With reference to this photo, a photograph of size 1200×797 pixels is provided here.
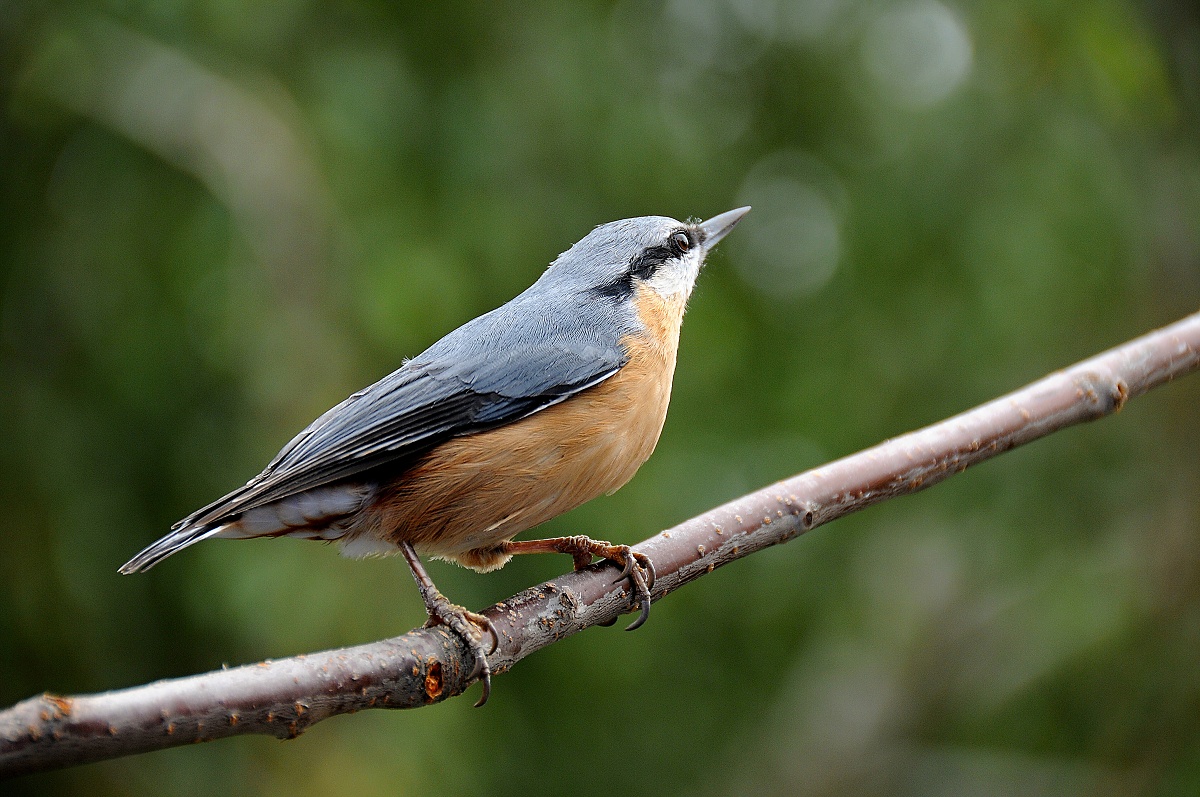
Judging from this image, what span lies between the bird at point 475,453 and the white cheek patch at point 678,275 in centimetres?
43

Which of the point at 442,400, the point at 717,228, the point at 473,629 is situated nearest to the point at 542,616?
the point at 473,629

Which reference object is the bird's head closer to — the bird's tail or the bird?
the bird

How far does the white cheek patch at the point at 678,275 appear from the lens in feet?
11.6

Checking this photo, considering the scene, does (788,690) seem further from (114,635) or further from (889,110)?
(114,635)

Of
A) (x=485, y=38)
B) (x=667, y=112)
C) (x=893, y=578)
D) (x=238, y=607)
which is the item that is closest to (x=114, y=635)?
(x=238, y=607)

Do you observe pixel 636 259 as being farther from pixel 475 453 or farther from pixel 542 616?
pixel 542 616

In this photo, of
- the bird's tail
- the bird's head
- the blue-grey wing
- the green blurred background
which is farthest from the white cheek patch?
the bird's tail

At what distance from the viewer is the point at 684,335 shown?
17.5ft

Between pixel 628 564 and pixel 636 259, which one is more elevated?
pixel 636 259

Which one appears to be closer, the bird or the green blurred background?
the bird

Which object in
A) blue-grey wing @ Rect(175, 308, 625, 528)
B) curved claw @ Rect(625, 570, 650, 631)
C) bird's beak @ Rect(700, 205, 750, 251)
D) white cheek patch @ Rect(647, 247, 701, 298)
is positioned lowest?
curved claw @ Rect(625, 570, 650, 631)

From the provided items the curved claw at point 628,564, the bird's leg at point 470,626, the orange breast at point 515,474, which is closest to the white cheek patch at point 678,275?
the orange breast at point 515,474

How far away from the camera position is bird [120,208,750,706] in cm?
269

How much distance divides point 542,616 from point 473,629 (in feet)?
0.60
